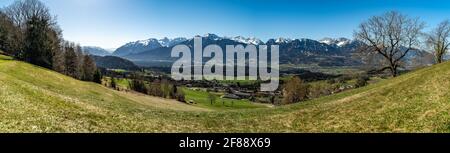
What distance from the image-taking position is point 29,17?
108 m

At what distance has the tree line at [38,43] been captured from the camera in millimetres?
102000

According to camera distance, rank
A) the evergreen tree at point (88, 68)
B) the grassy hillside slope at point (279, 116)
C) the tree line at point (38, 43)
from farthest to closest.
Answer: the evergreen tree at point (88, 68) → the tree line at point (38, 43) → the grassy hillside slope at point (279, 116)

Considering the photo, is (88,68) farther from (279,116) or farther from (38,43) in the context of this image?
(279,116)

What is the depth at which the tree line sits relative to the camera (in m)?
102

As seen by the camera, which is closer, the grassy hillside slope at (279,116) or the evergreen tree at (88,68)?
the grassy hillside slope at (279,116)

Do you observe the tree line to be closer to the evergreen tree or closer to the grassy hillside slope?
the evergreen tree

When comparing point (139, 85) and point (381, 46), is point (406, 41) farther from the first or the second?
point (139, 85)

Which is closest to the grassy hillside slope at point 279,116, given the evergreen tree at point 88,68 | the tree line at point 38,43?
the tree line at point 38,43

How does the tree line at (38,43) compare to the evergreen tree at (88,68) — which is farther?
the evergreen tree at (88,68)

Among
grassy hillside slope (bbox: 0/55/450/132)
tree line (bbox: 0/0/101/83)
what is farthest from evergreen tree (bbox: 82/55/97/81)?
grassy hillside slope (bbox: 0/55/450/132)

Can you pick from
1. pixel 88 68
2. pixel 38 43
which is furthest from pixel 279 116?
pixel 88 68

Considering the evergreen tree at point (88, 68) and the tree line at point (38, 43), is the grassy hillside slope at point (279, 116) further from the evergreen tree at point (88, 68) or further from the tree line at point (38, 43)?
the evergreen tree at point (88, 68)

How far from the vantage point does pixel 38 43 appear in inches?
4028

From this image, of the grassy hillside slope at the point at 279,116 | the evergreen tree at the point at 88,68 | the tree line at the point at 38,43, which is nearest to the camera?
the grassy hillside slope at the point at 279,116
